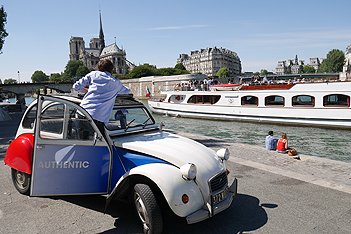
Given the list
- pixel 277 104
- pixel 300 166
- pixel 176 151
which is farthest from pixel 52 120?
pixel 277 104

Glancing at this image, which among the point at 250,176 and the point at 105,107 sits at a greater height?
the point at 105,107

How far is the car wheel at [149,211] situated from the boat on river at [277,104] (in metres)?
21.9

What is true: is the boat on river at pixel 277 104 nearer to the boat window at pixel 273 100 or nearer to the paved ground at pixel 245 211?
the boat window at pixel 273 100

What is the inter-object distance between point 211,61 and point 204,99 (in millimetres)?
137055

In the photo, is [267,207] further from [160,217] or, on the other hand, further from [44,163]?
[44,163]

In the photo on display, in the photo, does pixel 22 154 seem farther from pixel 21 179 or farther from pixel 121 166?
pixel 121 166

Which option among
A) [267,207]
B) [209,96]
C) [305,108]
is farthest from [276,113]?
[267,207]

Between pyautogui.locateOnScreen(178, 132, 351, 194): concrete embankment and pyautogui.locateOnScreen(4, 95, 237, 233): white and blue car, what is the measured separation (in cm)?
243

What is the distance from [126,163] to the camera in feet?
14.4

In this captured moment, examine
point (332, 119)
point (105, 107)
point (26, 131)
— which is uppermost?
point (105, 107)

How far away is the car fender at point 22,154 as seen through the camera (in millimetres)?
4855

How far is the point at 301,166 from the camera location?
778cm

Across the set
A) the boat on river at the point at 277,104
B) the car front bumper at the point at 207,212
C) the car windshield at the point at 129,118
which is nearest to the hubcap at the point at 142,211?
the car front bumper at the point at 207,212

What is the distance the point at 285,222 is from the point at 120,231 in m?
2.25
